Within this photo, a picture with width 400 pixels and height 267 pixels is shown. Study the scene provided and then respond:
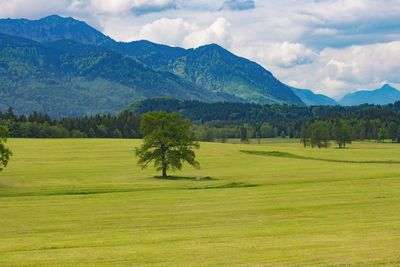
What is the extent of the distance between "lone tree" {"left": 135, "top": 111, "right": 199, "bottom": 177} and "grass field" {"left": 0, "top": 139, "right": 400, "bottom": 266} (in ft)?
8.95

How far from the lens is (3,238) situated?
35219mm

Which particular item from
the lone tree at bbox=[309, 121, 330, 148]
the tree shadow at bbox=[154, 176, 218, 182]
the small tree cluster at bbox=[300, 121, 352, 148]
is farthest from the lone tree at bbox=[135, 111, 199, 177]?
the small tree cluster at bbox=[300, 121, 352, 148]

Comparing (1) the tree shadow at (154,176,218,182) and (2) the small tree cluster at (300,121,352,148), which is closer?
(1) the tree shadow at (154,176,218,182)

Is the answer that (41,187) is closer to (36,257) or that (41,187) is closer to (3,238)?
(3,238)

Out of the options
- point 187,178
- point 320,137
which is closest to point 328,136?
point 320,137

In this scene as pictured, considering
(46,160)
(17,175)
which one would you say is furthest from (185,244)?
(46,160)

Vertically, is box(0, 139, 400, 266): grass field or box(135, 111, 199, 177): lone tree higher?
box(135, 111, 199, 177): lone tree

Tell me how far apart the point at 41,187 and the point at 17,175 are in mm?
16767

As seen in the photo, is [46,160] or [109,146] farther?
[109,146]

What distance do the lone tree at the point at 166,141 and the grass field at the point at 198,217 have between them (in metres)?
2.73

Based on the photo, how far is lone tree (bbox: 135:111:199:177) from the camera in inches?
3418

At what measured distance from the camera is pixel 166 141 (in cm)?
8638

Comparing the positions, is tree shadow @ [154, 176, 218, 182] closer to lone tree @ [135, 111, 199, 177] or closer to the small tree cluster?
lone tree @ [135, 111, 199, 177]

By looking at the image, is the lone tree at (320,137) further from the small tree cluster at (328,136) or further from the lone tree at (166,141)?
the lone tree at (166,141)
